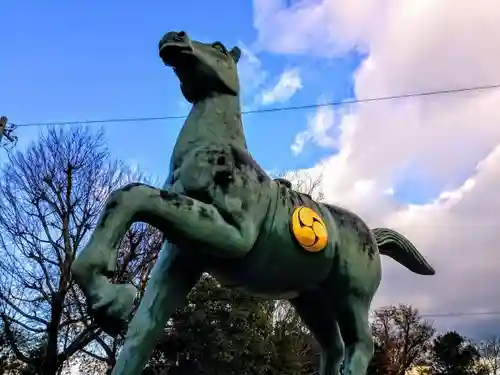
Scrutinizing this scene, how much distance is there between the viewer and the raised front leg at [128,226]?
249 centimetres

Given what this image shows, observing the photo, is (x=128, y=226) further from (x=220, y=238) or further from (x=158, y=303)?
(x=158, y=303)

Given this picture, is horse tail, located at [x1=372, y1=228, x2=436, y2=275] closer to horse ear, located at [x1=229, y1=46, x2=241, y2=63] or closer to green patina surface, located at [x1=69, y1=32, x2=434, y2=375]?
green patina surface, located at [x1=69, y1=32, x2=434, y2=375]

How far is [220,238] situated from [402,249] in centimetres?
176

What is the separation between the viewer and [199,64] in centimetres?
333

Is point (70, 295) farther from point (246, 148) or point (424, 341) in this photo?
point (424, 341)

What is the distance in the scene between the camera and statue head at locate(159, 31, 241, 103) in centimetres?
318

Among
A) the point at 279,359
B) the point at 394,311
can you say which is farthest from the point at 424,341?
the point at 279,359

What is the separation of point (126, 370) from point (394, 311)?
32394 mm

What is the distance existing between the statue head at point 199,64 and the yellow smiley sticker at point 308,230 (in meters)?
0.78

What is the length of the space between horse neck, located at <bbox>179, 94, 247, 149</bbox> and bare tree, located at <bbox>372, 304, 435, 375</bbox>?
31.0 meters

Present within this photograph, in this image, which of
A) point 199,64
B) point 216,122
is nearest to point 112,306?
point 216,122

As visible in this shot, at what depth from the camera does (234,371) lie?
18.4 meters

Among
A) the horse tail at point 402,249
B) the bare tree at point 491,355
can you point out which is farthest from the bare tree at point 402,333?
the horse tail at point 402,249

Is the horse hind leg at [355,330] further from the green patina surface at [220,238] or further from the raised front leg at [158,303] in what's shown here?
A: the raised front leg at [158,303]
